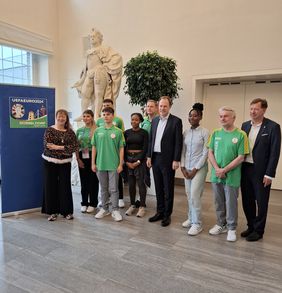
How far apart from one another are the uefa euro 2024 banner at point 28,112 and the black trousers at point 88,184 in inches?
27.0

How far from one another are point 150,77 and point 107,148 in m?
1.56

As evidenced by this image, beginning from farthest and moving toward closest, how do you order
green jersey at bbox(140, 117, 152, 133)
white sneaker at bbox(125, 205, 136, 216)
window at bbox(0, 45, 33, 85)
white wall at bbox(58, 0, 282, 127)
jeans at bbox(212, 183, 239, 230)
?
window at bbox(0, 45, 33, 85), white wall at bbox(58, 0, 282, 127), green jersey at bbox(140, 117, 152, 133), white sneaker at bbox(125, 205, 136, 216), jeans at bbox(212, 183, 239, 230)

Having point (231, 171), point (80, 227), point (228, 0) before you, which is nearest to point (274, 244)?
point (231, 171)

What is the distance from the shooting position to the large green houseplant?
4078 mm

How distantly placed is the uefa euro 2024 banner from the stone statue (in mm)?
983

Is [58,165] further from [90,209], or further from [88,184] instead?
[90,209]

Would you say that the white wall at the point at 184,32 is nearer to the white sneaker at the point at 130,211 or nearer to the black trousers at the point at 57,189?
the white sneaker at the point at 130,211

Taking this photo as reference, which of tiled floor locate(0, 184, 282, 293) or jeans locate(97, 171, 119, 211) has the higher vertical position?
jeans locate(97, 171, 119, 211)

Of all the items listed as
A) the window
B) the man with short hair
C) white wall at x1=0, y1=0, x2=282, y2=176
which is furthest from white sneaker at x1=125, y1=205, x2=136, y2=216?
the window

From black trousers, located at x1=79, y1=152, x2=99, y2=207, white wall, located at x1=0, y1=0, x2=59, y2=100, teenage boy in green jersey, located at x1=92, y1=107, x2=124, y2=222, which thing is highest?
white wall, located at x1=0, y1=0, x2=59, y2=100

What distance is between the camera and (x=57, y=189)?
3191 millimetres

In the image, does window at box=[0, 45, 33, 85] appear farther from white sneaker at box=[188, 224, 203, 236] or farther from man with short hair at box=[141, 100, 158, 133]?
white sneaker at box=[188, 224, 203, 236]

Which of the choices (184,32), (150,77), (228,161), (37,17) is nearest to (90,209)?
(228,161)

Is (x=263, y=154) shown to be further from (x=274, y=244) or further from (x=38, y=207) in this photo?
(x=38, y=207)
